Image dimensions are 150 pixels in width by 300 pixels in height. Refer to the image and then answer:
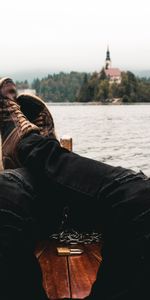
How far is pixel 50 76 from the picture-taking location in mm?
164875

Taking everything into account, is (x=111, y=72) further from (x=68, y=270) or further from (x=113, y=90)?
(x=68, y=270)

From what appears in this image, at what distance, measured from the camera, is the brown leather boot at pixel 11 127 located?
7.70 ft

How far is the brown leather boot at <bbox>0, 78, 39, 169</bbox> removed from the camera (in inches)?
92.4

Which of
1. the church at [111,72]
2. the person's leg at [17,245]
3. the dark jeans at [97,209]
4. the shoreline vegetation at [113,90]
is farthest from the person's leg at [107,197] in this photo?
the church at [111,72]

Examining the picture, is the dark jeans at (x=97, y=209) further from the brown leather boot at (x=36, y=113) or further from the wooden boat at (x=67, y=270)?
the brown leather boot at (x=36, y=113)

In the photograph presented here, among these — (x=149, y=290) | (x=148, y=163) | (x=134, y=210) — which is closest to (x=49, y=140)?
(x=134, y=210)

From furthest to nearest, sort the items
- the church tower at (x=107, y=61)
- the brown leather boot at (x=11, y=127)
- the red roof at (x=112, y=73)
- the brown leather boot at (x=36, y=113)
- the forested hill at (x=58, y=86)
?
the forested hill at (x=58, y=86)
the church tower at (x=107, y=61)
the red roof at (x=112, y=73)
the brown leather boot at (x=36, y=113)
the brown leather boot at (x=11, y=127)

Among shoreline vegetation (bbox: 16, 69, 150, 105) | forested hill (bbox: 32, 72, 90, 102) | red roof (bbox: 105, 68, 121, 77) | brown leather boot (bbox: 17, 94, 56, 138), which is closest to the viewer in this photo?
brown leather boot (bbox: 17, 94, 56, 138)

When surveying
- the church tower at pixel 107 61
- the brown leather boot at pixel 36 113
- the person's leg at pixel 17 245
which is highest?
the brown leather boot at pixel 36 113

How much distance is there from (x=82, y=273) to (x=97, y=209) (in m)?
0.44

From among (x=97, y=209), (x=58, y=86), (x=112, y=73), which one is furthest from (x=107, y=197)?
(x=58, y=86)

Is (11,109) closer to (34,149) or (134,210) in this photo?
(34,149)

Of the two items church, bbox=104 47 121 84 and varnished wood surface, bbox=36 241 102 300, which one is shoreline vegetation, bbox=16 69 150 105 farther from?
varnished wood surface, bbox=36 241 102 300

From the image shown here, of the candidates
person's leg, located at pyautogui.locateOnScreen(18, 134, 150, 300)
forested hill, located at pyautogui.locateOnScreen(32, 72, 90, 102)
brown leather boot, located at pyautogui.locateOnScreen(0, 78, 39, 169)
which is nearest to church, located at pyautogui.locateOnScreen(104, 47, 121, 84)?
forested hill, located at pyautogui.locateOnScreen(32, 72, 90, 102)
